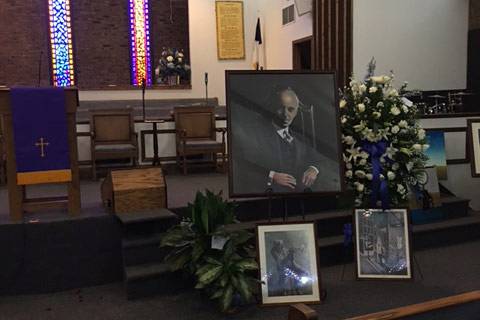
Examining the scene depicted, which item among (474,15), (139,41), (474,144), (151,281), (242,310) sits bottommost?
(242,310)

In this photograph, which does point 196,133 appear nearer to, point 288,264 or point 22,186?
point 22,186

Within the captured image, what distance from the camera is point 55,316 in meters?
3.22

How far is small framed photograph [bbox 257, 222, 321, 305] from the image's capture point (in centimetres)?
320

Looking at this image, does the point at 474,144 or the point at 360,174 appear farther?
the point at 474,144

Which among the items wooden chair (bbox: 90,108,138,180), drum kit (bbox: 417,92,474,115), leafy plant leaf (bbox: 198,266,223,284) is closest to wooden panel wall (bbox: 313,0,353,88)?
drum kit (bbox: 417,92,474,115)

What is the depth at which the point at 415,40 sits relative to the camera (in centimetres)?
645

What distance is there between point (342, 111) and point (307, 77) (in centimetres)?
54

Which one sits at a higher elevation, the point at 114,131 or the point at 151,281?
the point at 114,131

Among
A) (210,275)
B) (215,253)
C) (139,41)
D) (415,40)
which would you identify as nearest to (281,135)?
(215,253)

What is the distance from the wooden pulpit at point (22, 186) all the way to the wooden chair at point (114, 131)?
194 cm

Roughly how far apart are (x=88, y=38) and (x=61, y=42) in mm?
526

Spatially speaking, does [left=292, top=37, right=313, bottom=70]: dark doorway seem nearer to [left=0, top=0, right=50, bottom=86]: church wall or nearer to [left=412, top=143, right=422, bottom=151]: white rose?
[left=0, top=0, right=50, bottom=86]: church wall

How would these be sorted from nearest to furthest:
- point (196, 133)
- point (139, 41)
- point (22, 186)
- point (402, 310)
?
1. point (402, 310)
2. point (22, 186)
3. point (196, 133)
4. point (139, 41)

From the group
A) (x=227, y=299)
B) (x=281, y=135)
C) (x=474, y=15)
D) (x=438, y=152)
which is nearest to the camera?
(x=227, y=299)
